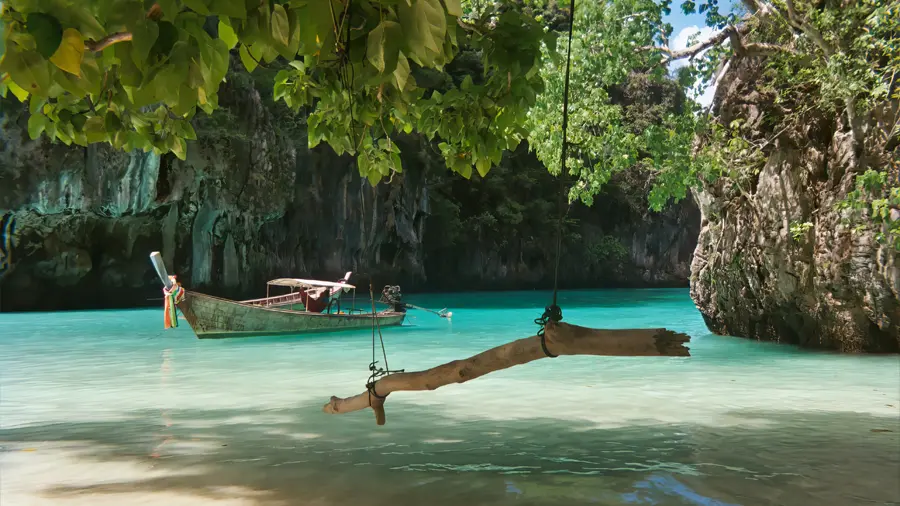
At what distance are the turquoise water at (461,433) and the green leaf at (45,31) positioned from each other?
317cm

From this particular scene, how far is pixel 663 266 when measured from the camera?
1651 inches

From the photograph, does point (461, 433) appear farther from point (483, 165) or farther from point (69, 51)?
point (69, 51)

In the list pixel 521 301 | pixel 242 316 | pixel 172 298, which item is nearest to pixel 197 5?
pixel 172 298

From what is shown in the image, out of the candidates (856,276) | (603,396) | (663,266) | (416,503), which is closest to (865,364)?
(856,276)

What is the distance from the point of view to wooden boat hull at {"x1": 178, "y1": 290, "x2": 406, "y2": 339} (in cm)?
1434

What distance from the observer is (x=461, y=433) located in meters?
6.00

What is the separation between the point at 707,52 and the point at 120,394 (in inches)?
366

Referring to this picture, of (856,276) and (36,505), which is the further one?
(856,276)

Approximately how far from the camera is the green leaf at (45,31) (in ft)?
4.62

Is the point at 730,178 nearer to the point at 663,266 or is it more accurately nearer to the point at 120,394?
the point at 120,394

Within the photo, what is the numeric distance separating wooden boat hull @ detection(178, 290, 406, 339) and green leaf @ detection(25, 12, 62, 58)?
13.0 metres

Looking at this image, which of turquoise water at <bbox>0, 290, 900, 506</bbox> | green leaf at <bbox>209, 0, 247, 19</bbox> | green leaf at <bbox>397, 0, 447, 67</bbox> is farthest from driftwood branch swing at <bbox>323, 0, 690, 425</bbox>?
turquoise water at <bbox>0, 290, 900, 506</bbox>

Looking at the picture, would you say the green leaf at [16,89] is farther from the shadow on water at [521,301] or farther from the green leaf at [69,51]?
the shadow on water at [521,301]

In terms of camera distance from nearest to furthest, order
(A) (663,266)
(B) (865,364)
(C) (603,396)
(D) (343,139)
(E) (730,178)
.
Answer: (D) (343,139) → (C) (603,396) → (B) (865,364) → (E) (730,178) → (A) (663,266)
